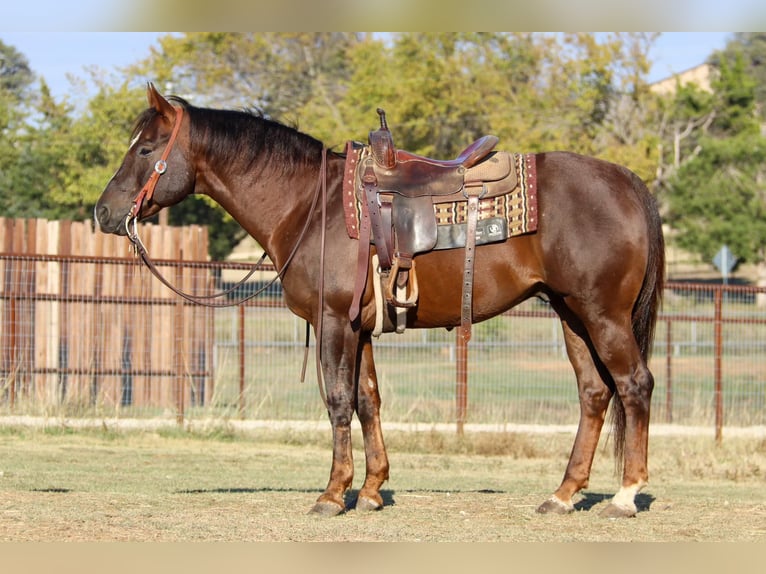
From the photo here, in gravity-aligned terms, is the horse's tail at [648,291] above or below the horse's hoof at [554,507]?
above

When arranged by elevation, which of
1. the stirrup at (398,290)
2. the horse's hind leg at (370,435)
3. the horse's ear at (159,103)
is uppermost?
the horse's ear at (159,103)

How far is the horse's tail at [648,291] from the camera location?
708 centimetres

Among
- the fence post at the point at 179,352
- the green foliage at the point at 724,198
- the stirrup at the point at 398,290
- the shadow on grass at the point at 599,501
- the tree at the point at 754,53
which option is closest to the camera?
the stirrup at the point at 398,290

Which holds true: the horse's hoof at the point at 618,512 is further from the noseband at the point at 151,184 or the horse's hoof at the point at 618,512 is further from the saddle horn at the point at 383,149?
the noseband at the point at 151,184

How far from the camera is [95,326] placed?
14.3 meters

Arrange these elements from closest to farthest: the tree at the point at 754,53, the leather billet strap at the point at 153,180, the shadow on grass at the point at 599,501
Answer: the leather billet strap at the point at 153,180 → the shadow on grass at the point at 599,501 → the tree at the point at 754,53

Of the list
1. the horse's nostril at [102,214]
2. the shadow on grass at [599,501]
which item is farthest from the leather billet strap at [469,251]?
the horse's nostril at [102,214]

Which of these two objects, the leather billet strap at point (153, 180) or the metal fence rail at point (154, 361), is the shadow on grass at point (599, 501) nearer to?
the leather billet strap at point (153, 180)

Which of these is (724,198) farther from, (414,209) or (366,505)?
(366,505)

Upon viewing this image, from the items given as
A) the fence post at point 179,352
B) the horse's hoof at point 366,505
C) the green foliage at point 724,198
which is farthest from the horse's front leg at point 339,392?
the green foliage at point 724,198

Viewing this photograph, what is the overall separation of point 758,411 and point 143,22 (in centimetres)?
1262

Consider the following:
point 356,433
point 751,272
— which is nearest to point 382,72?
point 356,433

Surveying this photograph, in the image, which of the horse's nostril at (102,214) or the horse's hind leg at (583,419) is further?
the horse's hind leg at (583,419)

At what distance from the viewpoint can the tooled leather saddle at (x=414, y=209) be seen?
22.2 ft
